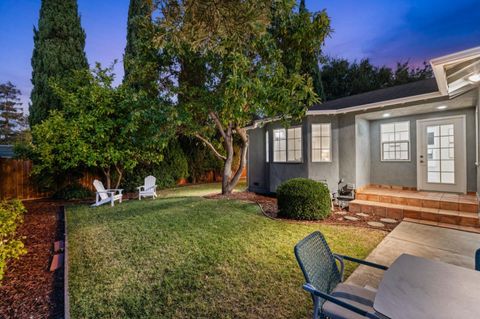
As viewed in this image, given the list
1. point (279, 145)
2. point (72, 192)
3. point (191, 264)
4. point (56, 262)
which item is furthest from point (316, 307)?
point (72, 192)

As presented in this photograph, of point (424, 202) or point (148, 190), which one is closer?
point (424, 202)

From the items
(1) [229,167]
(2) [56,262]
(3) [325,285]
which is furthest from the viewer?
(1) [229,167]

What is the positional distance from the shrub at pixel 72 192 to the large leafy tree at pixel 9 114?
35.5 meters

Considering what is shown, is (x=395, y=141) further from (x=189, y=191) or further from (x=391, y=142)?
(x=189, y=191)

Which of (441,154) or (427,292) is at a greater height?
(441,154)

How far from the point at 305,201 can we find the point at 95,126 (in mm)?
7489

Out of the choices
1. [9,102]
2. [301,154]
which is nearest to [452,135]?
[301,154]

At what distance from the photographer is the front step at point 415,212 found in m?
5.07

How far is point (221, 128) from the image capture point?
8.70 metres

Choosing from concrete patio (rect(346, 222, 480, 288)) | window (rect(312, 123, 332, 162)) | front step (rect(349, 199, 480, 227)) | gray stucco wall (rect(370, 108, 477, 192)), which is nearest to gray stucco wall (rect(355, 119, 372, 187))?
gray stucco wall (rect(370, 108, 477, 192))

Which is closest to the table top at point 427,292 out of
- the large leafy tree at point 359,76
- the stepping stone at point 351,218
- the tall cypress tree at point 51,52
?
the stepping stone at point 351,218

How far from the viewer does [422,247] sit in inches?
153

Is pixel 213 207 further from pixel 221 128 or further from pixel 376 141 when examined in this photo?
pixel 376 141

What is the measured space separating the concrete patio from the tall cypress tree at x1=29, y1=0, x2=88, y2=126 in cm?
1174
